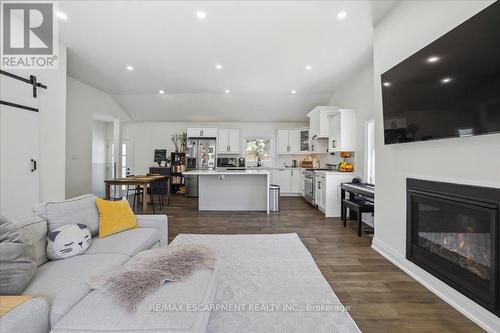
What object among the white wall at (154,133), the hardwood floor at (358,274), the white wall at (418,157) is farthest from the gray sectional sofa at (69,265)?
the white wall at (154,133)

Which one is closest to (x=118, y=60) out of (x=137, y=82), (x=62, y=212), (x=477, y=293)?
(x=137, y=82)

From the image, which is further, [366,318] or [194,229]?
[194,229]

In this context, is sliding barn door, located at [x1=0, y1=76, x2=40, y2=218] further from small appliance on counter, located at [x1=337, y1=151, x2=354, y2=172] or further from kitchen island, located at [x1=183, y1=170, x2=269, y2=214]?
small appliance on counter, located at [x1=337, y1=151, x2=354, y2=172]

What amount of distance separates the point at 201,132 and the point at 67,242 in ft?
21.0

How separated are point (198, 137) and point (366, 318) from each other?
708 centimetres

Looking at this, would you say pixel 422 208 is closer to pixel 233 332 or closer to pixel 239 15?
pixel 233 332

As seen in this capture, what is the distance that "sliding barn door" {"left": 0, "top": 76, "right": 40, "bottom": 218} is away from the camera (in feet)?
9.50

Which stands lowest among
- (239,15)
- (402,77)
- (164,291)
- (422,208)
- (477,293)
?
(477,293)

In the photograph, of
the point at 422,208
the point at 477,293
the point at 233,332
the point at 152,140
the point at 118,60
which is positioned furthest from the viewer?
the point at 152,140

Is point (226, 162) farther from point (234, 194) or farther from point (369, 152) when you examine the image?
point (369, 152)

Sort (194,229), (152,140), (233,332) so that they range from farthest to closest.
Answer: (152,140) < (194,229) < (233,332)

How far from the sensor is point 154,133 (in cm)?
841

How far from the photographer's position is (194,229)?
12.8 feet

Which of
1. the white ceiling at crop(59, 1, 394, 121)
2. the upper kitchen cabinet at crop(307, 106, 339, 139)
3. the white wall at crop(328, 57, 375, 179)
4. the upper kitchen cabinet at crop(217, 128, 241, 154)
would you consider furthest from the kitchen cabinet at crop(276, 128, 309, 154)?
the white wall at crop(328, 57, 375, 179)
